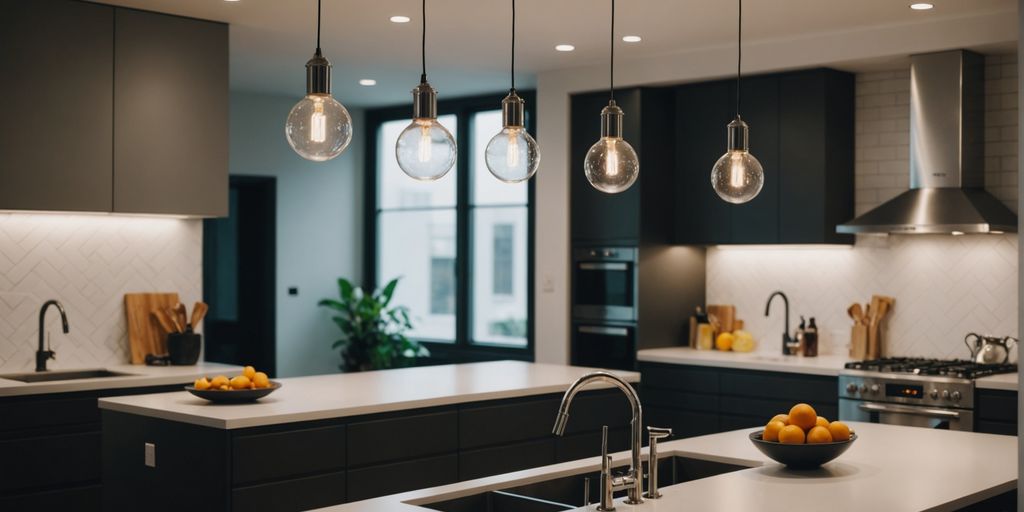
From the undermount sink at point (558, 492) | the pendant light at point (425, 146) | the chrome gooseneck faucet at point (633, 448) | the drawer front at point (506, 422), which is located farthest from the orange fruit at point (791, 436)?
the drawer front at point (506, 422)

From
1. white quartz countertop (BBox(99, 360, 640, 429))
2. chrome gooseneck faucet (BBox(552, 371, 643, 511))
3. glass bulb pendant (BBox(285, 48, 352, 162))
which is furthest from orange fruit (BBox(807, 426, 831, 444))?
white quartz countertop (BBox(99, 360, 640, 429))

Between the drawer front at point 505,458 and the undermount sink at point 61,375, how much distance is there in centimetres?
184

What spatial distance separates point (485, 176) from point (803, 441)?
5484mm

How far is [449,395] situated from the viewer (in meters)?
4.53

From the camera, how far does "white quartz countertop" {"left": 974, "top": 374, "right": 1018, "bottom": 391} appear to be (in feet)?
16.7

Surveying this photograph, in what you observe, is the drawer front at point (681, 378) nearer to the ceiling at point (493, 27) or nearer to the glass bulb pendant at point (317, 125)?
the ceiling at point (493, 27)

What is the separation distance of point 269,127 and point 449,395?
4513mm

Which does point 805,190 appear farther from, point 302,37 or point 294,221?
point 294,221

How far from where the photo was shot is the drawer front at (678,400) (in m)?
6.33

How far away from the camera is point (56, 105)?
517cm

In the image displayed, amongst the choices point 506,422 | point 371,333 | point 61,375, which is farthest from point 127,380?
point 371,333

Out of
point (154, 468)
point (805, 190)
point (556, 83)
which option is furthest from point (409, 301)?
point (154, 468)

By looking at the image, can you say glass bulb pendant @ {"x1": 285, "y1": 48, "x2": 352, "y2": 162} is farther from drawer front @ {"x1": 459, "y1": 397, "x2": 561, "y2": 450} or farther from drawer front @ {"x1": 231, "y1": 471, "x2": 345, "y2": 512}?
drawer front @ {"x1": 459, "y1": 397, "x2": 561, "y2": 450}

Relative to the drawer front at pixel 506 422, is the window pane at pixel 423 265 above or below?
above
